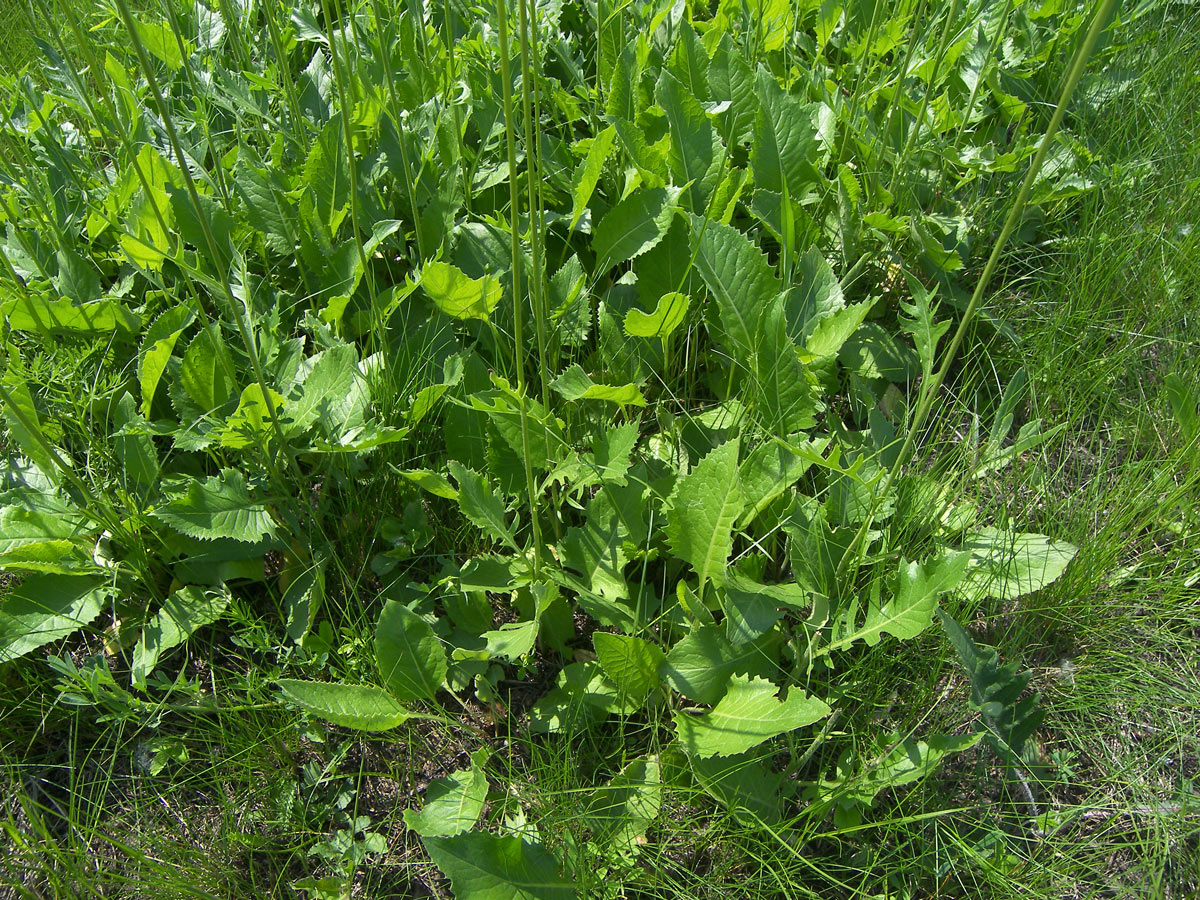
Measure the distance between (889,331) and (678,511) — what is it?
0.74m

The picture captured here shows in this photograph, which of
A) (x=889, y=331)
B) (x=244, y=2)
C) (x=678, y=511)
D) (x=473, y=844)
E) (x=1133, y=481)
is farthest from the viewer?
(x=244, y=2)

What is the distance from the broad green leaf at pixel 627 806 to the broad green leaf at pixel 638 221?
84 centimetres

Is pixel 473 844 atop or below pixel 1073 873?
atop

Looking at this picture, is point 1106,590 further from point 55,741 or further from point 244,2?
point 244,2

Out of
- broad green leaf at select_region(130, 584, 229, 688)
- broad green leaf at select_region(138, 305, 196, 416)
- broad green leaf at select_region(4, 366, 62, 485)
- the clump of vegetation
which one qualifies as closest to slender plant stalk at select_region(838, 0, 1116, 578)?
the clump of vegetation

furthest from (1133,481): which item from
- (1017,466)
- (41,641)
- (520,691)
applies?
(41,641)

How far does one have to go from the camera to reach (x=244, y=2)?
2.15 metres

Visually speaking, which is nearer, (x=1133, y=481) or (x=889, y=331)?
(x=1133, y=481)

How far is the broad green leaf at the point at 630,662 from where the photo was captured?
3.76ft

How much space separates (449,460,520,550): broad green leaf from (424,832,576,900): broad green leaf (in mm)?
387

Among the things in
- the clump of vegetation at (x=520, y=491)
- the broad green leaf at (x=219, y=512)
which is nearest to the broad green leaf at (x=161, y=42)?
the clump of vegetation at (x=520, y=491)

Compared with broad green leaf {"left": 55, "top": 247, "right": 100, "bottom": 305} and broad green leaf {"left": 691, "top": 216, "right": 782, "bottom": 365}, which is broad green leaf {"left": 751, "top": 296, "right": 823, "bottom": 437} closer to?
broad green leaf {"left": 691, "top": 216, "right": 782, "bottom": 365}

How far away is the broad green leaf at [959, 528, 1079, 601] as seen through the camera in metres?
1.31

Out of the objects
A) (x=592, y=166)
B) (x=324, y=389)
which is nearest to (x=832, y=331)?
(x=592, y=166)
